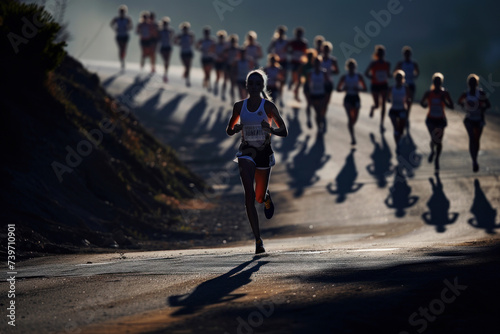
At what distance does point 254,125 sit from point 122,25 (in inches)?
976

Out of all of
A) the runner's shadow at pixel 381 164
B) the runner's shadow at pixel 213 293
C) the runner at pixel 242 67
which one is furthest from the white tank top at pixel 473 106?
the runner's shadow at pixel 213 293

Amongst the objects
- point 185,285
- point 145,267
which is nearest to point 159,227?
point 145,267

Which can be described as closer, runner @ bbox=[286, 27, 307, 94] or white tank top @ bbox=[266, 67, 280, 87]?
white tank top @ bbox=[266, 67, 280, 87]

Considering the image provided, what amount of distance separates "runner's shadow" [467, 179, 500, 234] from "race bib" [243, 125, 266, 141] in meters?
5.19

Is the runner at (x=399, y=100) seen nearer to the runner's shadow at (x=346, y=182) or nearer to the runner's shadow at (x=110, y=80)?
the runner's shadow at (x=346, y=182)

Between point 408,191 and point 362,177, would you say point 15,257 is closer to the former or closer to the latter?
point 408,191

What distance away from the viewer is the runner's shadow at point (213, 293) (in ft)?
24.8

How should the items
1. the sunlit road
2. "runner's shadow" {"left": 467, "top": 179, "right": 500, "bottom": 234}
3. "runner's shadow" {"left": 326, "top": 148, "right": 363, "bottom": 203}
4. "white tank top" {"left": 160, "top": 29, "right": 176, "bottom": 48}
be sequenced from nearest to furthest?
the sunlit road, "runner's shadow" {"left": 467, "top": 179, "right": 500, "bottom": 234}, "runner's shadow" {"left": 326, "top": 148, "right": 363, "bottom": 203}, "white tank top" {"left": 160, "top": 29, "right": 176, "bottom": 48}

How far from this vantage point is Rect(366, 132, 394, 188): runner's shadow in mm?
20938

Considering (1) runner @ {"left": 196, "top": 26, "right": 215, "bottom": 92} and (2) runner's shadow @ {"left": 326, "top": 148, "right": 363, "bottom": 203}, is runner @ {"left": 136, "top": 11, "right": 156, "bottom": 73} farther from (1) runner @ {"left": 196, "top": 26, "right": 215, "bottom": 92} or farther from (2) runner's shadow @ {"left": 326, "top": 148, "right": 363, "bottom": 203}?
(2) runner's shadow @ {"left": 326, "top": 148, "right": 363, "bottom": 203}

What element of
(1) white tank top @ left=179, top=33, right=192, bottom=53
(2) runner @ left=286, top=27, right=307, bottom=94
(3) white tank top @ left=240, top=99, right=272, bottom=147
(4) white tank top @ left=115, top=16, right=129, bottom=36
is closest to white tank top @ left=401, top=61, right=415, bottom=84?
(2) runner @ left=286, top=27, right=307, bottom=94

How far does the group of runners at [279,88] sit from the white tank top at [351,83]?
0.08 feet

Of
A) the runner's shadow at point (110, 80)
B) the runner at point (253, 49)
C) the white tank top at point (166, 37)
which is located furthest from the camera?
the white tank top at point (166, 37)

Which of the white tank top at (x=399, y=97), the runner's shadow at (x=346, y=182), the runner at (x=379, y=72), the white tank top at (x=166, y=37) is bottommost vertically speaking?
the runner's shadow at (x=346, y=182)
